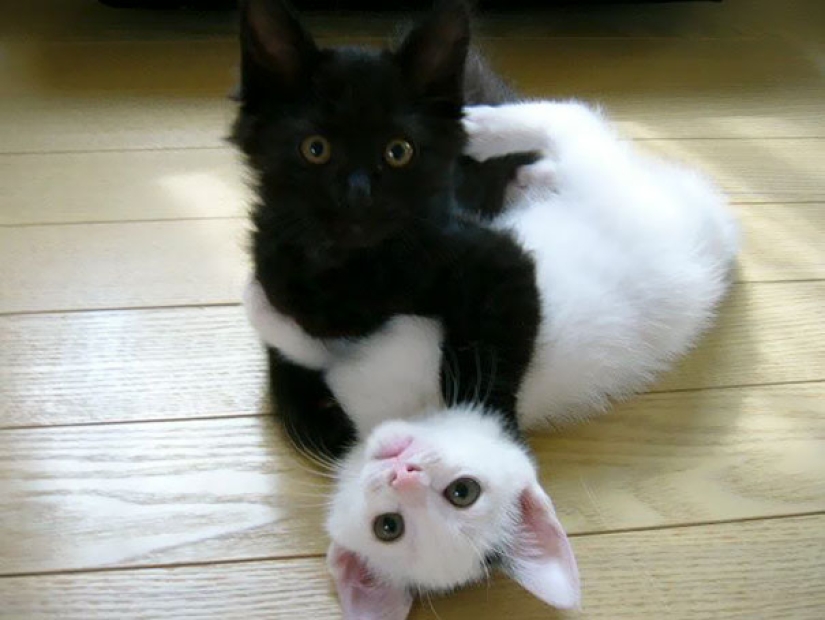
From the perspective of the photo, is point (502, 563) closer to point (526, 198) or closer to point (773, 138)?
point (526, 198)

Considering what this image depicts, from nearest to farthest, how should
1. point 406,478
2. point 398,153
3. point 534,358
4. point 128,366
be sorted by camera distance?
point 406,478, point 398,153, point 534,358, point 128,366

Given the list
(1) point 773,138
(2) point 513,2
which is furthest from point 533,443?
(2) point 513,2

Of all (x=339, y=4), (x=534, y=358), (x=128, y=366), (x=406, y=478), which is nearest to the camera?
(x=406, y=478)

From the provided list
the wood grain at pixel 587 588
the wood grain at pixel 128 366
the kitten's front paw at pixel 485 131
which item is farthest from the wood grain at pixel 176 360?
the kitten's front paw at pixel 485 131

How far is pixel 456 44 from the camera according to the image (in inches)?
44.6

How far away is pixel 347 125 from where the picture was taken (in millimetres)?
1071

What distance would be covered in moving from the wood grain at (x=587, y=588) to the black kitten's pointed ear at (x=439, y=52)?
2.11 feet

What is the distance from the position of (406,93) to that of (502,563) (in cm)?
63

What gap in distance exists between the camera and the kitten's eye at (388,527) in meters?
1.02

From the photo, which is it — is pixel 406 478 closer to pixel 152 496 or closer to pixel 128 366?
pixel 152 496

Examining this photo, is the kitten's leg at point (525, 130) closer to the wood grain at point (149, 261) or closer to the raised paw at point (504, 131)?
the raised paw at point (504, 131)

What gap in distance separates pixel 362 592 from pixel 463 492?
0.59ft

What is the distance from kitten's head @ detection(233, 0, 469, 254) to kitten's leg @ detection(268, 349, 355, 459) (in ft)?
0.73

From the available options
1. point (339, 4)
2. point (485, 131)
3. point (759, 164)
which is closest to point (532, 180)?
point (485, 131)
